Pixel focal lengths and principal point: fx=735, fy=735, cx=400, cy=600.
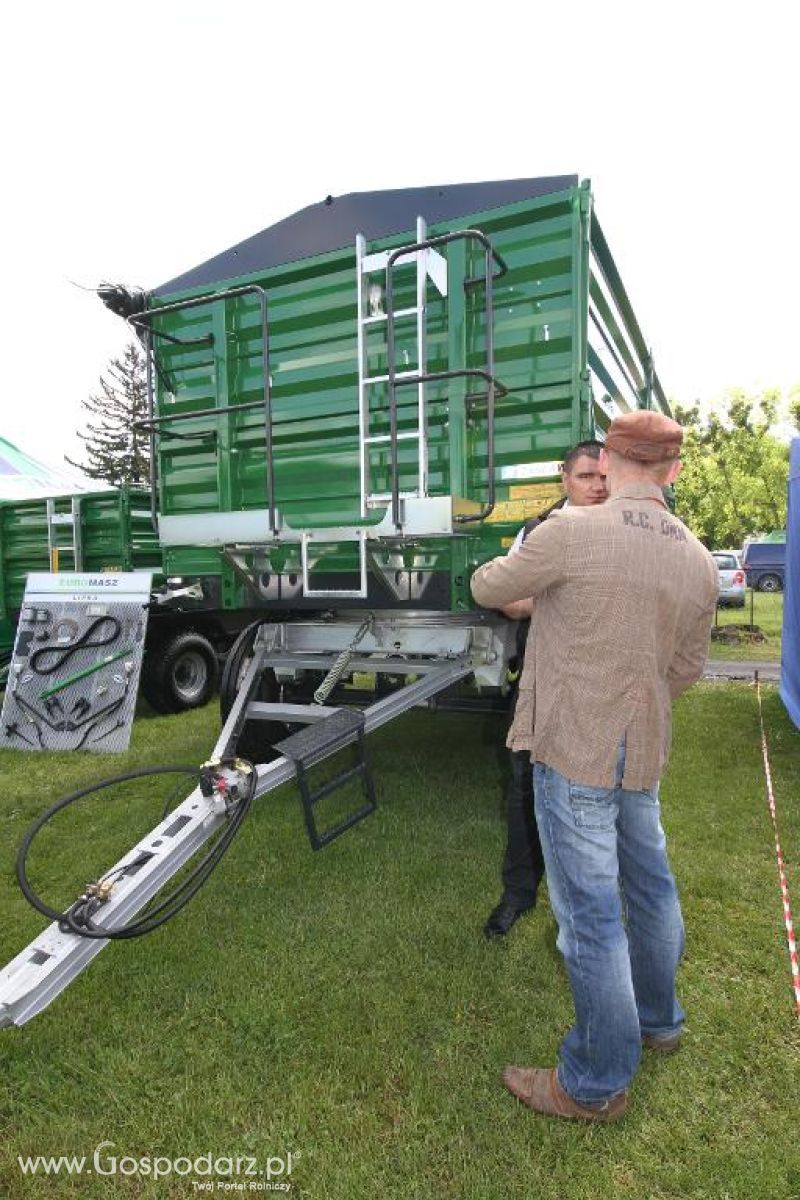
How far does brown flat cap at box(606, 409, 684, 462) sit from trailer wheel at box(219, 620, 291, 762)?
8.57 feet

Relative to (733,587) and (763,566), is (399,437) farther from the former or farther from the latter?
(763,566)

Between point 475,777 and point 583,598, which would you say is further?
point 475,777

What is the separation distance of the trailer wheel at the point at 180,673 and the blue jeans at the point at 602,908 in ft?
17.7

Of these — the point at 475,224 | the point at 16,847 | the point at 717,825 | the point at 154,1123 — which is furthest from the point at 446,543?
the point at 16,847

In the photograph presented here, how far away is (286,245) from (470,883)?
3373 millimetres

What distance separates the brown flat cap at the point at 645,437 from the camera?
1.91 meters

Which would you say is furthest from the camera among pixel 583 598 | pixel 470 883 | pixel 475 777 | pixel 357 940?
pixel 475 777

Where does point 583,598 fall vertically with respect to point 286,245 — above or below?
below

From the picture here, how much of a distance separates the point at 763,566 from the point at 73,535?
21.8 meters

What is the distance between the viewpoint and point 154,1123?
2.06m

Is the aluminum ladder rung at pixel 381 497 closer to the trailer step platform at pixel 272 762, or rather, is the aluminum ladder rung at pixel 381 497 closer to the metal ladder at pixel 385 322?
the metal ladder at pixel 385 322

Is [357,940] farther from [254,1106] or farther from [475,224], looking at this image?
[475,224]

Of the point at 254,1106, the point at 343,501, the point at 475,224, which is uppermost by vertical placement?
the point at 475,224

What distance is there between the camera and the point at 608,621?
6.00ft
